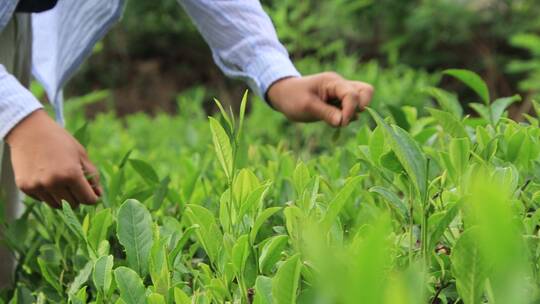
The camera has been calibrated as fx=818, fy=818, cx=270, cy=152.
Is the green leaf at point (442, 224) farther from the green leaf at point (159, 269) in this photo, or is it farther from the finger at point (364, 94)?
the finger at point (364, 94)

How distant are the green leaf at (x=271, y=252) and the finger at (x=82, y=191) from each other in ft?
1.41

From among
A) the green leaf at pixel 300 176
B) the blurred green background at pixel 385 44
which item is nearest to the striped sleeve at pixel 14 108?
the green leaf at pixel 300 176

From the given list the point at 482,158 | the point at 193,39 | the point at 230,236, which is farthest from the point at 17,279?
the point at 193,39

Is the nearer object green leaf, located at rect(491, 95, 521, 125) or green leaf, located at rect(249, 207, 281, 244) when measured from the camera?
green leaf, located at rect(249, 207, 281, 244)

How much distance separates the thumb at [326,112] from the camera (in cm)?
168

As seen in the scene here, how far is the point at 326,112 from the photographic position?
→ 1.70 metres

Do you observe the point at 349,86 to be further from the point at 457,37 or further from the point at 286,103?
the point at 457,37

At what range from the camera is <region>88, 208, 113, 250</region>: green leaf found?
128 cm

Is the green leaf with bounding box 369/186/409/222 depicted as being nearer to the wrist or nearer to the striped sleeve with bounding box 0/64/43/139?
the striped sleeve with bounding box 0/64/43/139

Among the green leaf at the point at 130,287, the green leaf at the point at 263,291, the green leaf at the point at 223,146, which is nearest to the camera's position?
the green leaf at the point at 263,291

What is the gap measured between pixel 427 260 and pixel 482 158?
0.32 metres

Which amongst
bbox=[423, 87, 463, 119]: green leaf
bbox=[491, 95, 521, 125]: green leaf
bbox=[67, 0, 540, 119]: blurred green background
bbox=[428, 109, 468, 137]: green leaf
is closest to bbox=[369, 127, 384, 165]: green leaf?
bbox=[428, 109, 468, 137]: green leaf

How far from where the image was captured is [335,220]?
3.49ft

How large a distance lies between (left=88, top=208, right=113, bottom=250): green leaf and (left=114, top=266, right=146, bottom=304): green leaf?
31cm
